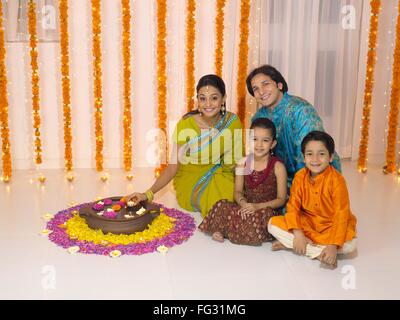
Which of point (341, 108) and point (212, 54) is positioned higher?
point (212, 54)

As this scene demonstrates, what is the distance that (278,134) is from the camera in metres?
3.55

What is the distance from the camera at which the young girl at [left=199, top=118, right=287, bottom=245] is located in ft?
10.2

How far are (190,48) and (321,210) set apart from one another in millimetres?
2114

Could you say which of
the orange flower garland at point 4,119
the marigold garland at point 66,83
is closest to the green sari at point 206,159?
the marigold garland at point 66,83

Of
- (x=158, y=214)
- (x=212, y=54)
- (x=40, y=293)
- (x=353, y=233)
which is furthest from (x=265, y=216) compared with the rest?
(x=212, y=54)

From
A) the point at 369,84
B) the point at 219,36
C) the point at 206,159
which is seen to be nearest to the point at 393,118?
the point at 369,84

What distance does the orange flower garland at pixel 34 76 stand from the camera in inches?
169

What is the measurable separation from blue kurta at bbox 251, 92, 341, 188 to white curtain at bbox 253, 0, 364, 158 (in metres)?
1.33

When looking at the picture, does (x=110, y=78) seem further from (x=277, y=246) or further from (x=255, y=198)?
(x=277, y=246)

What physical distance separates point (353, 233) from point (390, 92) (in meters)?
2.54

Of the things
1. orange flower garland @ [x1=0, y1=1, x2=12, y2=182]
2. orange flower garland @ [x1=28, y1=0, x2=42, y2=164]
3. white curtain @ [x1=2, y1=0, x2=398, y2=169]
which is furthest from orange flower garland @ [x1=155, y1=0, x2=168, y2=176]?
orange flower garland @ [x1=0, y1=1, x2=12, y2=182]

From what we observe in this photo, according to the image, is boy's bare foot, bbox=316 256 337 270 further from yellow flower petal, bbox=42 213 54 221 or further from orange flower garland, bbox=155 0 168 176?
orange flower garland, bbox=155 0 168 176

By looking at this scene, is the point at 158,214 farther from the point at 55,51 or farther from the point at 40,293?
the point at 55,51

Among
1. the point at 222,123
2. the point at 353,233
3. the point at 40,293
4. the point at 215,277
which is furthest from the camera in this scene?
the point at 222,123
